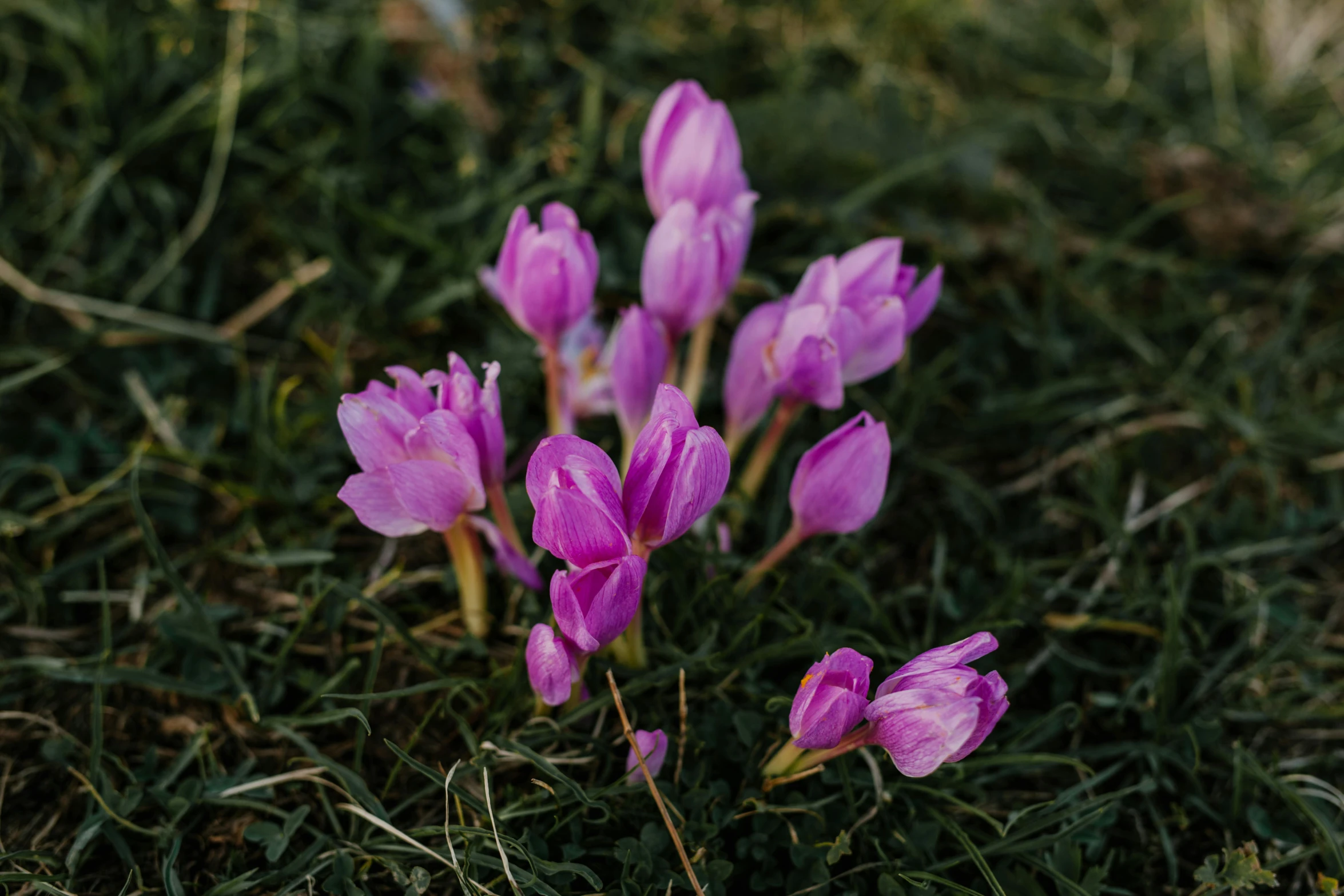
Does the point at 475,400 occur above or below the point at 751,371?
above

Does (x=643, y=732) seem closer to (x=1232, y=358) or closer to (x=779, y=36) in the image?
(x=1232, y=358)

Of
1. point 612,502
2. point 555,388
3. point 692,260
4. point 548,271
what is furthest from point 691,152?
point 612,502

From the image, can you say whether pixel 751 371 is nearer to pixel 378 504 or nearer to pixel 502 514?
pixel 502 514

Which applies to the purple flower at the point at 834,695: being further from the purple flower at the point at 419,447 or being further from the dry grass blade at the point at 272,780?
the dry grass blade at the point at 272,780

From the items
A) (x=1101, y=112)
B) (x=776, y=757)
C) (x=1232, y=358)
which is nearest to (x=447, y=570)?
(x=776, y=757)

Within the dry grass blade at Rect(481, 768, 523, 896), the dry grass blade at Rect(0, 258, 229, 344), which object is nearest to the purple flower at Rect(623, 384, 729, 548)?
the dry grass blade at Rect(481, 768, 523, 896)

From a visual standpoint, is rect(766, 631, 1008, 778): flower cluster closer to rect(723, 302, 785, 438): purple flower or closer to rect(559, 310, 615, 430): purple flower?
rect(723, 302, 785, 438): purple flower
